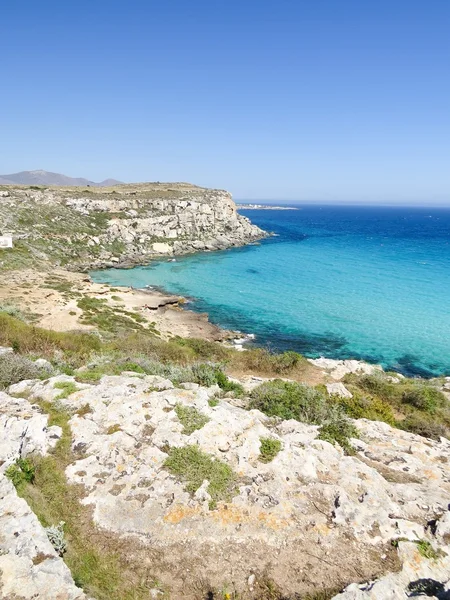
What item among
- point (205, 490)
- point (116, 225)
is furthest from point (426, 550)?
point (116, 225)

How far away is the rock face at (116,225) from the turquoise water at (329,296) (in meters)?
7.26

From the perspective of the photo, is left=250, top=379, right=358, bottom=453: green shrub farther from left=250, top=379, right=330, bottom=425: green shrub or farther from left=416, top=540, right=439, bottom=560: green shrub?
left=416, top=540, right=439, bottom=560: green shrub

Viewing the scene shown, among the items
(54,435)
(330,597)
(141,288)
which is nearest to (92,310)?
(141,288)

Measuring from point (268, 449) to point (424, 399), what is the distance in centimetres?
1283

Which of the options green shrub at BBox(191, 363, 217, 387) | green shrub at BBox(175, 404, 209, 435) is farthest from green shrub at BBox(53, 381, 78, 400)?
green shrub at BBox(191, 363, 217, 387)

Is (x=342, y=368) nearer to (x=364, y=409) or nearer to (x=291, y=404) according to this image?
(x=364, y=409)

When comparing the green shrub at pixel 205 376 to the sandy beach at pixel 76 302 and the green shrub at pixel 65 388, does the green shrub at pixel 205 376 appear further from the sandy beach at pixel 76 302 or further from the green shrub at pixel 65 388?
the sandy beach at pixel 76 302

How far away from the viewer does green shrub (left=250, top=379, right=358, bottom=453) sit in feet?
34.9

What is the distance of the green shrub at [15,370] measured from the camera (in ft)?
38.7

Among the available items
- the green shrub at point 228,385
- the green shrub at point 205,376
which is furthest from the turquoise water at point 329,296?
the green shrub at point 228,385

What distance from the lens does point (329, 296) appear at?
166 ft

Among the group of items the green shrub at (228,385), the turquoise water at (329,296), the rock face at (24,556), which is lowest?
the turquoise water at (329,296)

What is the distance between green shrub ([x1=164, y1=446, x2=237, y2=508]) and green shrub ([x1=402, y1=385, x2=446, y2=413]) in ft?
44.5

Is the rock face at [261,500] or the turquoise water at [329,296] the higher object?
the rock face at [261,500]
